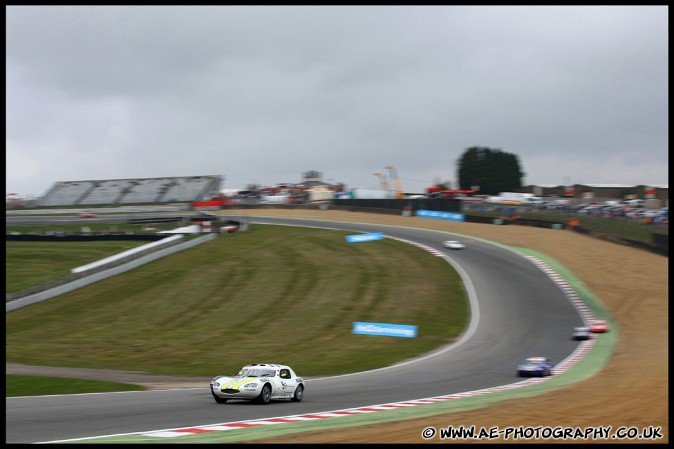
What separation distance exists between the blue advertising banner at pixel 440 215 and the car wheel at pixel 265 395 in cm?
4983

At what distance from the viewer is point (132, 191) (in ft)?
330

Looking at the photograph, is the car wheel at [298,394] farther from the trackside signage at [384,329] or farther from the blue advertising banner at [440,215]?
the blue advertising banner at [440,215]

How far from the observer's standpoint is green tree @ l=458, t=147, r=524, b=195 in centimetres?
14675

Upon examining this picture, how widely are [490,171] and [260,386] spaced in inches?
5348

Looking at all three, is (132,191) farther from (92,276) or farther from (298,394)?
(298,394)

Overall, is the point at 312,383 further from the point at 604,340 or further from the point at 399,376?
the point at 604,340

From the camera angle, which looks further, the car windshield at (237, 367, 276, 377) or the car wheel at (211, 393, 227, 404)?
the car windshield at (237, 367, 276, 377)

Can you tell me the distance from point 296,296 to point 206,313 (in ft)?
16.5

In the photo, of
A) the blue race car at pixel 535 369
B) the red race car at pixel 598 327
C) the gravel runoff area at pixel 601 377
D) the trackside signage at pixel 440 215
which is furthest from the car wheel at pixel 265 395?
the trackside signage at pixel 440 215

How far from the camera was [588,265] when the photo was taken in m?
43.5

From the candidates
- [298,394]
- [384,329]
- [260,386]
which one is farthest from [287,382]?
[384,329]

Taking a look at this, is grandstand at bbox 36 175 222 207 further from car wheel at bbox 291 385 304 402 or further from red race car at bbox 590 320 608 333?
car wheel at bbox 291 385 304 402

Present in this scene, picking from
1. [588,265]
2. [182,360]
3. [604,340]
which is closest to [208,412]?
[182,360]

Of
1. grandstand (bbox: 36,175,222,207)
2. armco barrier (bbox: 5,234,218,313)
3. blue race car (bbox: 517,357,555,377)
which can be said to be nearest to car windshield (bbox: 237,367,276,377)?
blue race car (bbox: 517,357,555,377)
